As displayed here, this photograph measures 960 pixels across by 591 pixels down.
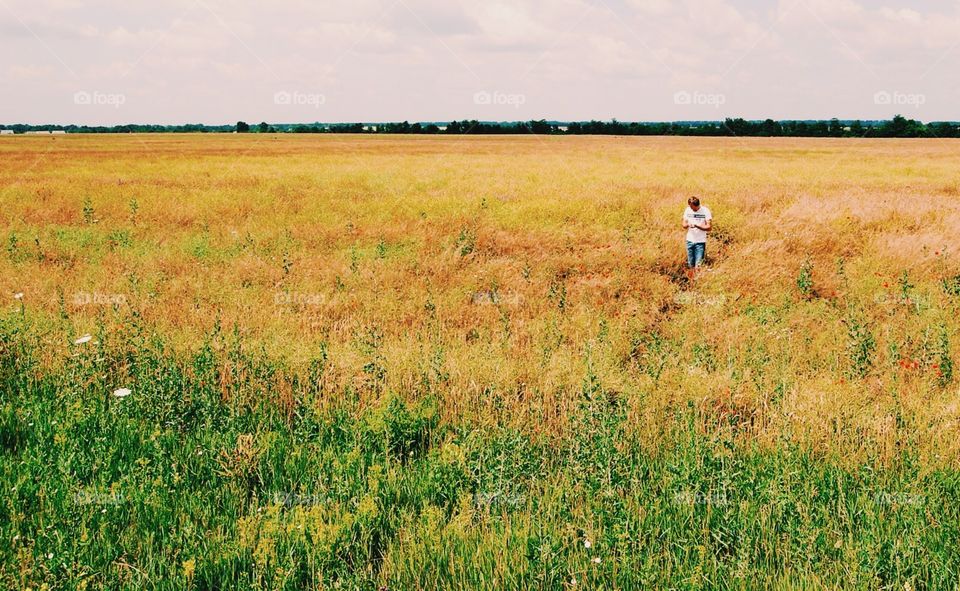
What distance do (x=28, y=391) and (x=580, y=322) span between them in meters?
6.81

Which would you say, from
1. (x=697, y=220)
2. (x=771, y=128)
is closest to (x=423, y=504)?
(x=697, y=220)

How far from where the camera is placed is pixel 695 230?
13.1 m

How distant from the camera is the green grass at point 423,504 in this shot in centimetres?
370

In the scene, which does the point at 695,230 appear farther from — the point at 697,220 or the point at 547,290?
the point at 547,290

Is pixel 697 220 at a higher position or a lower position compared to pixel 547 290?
higher

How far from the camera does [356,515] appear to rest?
408 cm

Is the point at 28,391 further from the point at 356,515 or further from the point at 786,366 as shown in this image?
the point at 786,366

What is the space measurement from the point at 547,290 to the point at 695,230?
12.1 ft

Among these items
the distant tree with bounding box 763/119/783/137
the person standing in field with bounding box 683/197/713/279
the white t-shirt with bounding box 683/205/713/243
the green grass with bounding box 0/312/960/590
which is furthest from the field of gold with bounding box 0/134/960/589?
the distant tree with bounding box 763/119/783/137

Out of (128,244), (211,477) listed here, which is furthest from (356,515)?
(128,244)

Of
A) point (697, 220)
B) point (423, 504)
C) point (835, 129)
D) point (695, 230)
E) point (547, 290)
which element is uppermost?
point (835, 129)

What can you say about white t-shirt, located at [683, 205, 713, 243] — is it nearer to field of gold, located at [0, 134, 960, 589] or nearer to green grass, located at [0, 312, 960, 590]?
field of gold, located at [0, 134, 960, 589]

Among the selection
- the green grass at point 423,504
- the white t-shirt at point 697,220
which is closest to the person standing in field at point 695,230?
the white t-shirt at point 697,220

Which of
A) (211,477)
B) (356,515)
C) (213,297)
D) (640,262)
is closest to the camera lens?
(356,515)
